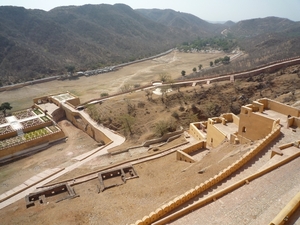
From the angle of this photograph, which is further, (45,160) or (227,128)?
(45,160)

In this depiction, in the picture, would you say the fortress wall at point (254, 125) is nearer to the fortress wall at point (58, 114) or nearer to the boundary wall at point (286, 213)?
the boundary wall at point (286, 213)

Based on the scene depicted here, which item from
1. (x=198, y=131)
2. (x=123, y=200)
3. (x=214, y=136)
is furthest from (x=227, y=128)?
(x=123, y=200)

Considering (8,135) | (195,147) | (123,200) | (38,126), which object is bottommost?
(8,135)

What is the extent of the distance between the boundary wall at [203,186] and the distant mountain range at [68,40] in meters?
64.1

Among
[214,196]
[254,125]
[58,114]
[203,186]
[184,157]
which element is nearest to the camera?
[214,196]

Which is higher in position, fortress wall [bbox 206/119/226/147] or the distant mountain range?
the distant mountain range

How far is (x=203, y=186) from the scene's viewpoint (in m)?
12.1

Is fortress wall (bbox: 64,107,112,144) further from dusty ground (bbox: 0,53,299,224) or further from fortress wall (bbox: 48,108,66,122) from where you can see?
dusty ground (bbox: 0,53,299,224)

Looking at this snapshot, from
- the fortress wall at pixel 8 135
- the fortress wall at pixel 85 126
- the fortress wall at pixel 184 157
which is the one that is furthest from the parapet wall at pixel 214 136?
the fortress wall at pixel 8 135

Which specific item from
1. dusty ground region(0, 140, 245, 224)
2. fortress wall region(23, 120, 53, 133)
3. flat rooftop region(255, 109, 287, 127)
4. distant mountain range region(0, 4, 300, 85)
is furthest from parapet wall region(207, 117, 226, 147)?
distant mountain range region(0, 4, 300, 85)

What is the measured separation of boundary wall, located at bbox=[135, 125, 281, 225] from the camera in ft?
34.3

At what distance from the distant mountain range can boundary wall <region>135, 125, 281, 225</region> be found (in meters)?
64.1

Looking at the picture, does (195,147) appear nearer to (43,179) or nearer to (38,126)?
(43,179)

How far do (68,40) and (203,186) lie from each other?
98.9 m
